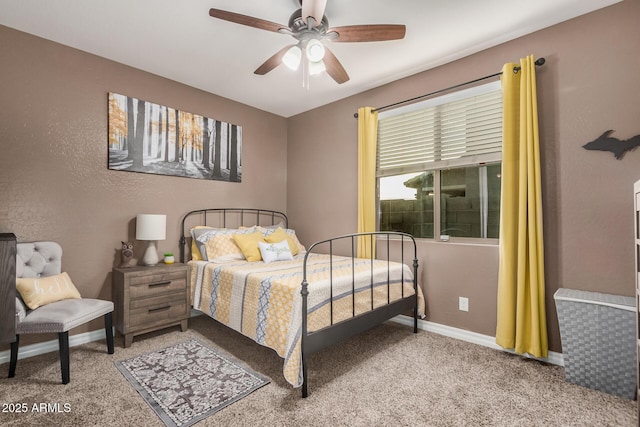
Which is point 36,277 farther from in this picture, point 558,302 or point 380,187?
point 558,302

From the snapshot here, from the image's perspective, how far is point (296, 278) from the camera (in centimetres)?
225

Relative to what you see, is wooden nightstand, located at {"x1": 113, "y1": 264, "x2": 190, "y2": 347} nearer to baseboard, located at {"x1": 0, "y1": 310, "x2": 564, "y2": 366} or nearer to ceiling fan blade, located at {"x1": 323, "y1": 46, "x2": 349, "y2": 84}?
baseboard, located at {"x1": 0, "y1": 310, "x2": 564, "y2": 366}

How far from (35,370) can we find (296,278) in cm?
199

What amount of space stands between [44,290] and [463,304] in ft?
11.1

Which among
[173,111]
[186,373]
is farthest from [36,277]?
[173,111]

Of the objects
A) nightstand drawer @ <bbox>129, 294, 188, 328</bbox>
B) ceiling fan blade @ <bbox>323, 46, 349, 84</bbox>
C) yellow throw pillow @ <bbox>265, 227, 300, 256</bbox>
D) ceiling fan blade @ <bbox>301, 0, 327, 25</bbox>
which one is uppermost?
ceiling fan blade @ <bbox>301, 0, 327, 25</bbox>

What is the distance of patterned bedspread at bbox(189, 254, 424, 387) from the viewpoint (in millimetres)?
1988

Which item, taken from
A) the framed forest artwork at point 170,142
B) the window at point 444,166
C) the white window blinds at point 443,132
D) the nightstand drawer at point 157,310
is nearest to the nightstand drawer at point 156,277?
the nightstand drawer at point 157,310

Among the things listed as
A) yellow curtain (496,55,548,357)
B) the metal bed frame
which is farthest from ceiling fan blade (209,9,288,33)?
yellow curtain (496,55,548,357)

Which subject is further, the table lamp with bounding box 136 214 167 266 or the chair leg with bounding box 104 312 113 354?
the table lamp with bounding box 136 214 167 266

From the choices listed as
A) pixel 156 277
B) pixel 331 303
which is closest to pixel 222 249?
pixel 156 277

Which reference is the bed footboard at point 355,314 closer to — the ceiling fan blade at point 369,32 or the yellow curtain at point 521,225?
the yellow curtain at point 521,225

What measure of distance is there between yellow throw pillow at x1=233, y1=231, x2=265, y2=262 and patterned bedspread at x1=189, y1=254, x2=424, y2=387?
135 millimetres

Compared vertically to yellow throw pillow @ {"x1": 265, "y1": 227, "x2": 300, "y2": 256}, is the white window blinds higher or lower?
higher
